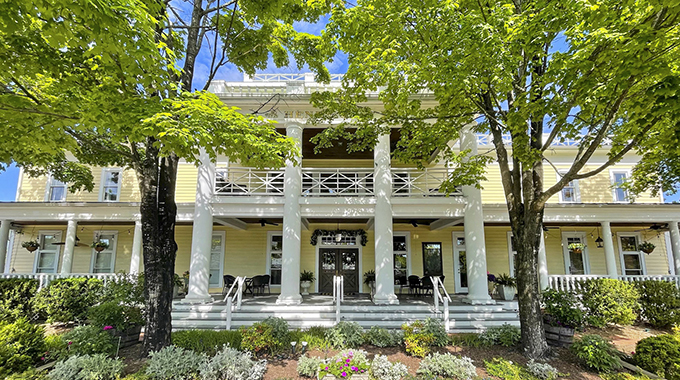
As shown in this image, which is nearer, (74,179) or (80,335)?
(80,335)

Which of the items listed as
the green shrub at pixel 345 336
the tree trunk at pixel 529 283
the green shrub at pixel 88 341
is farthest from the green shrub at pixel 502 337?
the green shrub at pixel 88 341

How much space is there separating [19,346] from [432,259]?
12586mm

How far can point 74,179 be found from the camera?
1102 centimetres

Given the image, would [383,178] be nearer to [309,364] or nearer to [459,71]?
[459,71]

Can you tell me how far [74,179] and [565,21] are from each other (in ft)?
46.5

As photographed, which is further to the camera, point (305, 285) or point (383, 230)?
point (305, 285)

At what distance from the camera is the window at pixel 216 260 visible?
1336cm

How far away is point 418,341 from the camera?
22.1 ft

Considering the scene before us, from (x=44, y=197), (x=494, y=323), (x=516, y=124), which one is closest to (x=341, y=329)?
(x=494, y=323)

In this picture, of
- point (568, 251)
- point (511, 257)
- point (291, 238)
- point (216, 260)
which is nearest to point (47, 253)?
point (216, 260)

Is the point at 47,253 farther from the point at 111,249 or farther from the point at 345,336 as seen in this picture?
the point at 345,336

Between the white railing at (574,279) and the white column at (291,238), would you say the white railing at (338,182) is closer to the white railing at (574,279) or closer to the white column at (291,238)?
the white column at (291,238)

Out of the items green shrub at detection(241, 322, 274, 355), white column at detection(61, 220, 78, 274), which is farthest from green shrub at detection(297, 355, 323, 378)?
white column at detection(61, 220, 78, 274)

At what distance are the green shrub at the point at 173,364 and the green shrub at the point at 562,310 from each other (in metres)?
7.39
